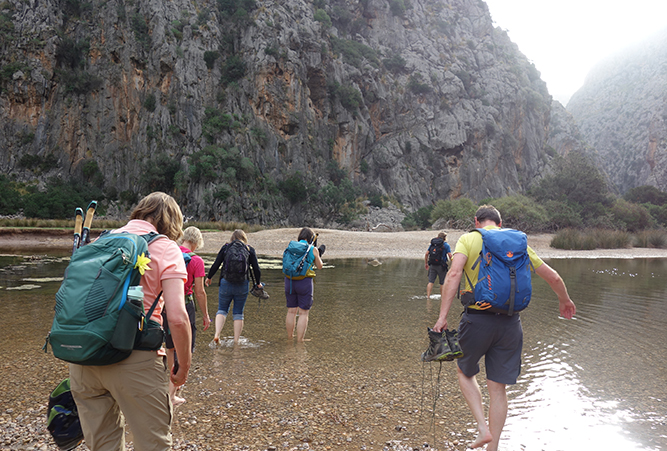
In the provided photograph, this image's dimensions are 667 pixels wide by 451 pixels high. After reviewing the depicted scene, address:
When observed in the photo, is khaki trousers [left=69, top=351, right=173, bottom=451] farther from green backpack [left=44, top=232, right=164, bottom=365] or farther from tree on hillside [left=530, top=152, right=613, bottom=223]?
tree on hillside [left=530, top=152, right=613, bottom=223]

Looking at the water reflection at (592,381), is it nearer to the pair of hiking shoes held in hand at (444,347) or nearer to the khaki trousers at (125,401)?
the pair of hiking shoes held in hand at (444,347)

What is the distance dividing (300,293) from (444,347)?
3300mm

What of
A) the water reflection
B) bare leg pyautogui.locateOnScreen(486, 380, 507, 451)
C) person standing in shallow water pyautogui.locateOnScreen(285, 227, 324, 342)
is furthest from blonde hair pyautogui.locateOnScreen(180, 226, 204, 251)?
the water reflection

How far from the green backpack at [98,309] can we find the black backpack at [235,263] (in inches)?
153

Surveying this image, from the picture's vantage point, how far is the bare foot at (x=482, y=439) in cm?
333

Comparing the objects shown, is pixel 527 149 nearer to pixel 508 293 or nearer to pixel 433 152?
pixel 433 152

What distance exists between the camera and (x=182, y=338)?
2213 millimetres

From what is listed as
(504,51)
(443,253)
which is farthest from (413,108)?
(443,253)

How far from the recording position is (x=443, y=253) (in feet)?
33.8

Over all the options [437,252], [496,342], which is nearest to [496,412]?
[496,342]

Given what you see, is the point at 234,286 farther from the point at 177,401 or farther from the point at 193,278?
the point at 177,401

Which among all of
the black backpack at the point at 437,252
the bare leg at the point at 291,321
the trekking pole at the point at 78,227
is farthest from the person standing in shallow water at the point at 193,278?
the black backpack at the point at 437,252

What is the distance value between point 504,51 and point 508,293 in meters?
91.4

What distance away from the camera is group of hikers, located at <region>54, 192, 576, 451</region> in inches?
Result: 83.6
